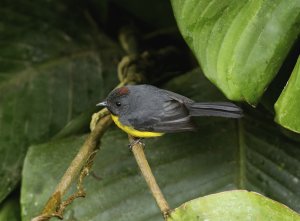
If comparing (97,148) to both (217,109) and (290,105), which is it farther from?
(290,105)

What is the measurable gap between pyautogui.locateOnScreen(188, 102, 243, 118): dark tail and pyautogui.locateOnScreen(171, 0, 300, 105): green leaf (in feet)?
0.64

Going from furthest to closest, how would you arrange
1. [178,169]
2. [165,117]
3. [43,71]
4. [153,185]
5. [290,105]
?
[43,71], [178,169], [165,117], [290,105], [153,185]

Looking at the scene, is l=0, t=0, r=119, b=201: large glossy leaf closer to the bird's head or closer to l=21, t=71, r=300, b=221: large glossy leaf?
l=21, t=71, r=300, b=221: large glossy leaf

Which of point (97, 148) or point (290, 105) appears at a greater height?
point (290, 105)

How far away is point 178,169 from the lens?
6.12ft

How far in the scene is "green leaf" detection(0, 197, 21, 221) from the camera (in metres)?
1.89

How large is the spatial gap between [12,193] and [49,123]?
313 millimetres

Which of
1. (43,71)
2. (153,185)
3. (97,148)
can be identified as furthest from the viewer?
(43,71)

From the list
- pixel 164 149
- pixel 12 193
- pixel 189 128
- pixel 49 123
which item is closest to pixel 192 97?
pixel 164 149

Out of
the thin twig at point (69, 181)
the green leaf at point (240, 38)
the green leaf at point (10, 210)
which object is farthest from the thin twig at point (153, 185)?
the green leaf at point (10, 210)

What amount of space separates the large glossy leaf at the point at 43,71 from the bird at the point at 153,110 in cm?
44

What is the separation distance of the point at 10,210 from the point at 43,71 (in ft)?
2.01

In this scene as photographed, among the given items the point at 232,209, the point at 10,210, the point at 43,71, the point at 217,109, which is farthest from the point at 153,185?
the point at 43,71

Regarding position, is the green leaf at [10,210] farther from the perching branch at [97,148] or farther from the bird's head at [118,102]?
the bird's head at [118,102]
